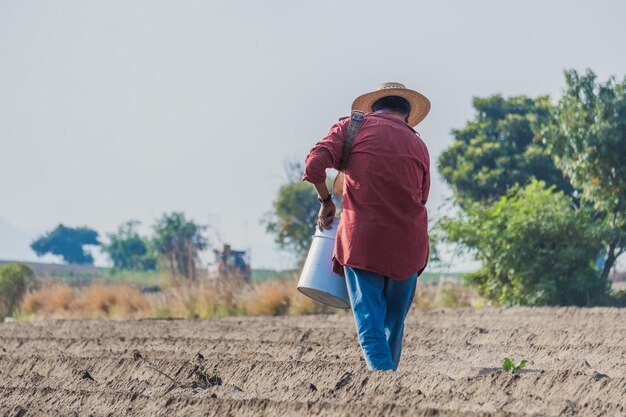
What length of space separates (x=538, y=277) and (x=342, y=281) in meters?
10.5

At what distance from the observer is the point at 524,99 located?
2934 centimetres

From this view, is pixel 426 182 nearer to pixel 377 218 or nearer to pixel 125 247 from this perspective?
pixel 377 218

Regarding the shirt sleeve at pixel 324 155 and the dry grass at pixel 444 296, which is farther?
the dry grass at pixel 444 296

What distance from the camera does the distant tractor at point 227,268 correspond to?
60.5ft

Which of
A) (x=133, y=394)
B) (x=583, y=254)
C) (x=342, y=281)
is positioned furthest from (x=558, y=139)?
(x=133, y=394)

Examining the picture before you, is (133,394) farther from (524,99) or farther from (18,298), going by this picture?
(524,99)

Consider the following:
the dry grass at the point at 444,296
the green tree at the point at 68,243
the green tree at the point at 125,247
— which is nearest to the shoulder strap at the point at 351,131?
the dry grass at the point at 444,296

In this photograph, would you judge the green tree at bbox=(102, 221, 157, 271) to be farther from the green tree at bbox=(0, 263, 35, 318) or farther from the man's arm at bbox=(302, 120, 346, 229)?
the man's arm at bbox=(302, 120, 346, 229)

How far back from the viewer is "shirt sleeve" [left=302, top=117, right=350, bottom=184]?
5.72 metres

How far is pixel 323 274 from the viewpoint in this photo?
620 cm

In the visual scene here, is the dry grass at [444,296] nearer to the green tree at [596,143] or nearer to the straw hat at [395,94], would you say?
the green tree at [596,143]

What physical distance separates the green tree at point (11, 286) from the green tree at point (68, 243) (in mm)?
62395

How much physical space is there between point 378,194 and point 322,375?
3.28 feet

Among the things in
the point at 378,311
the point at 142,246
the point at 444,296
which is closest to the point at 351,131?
the point at 378,311
